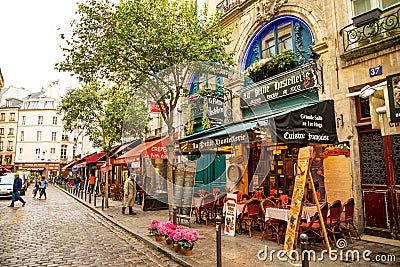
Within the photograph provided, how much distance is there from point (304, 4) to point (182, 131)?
28.6ft

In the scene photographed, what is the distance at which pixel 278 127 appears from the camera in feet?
22.3

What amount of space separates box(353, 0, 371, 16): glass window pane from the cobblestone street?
7.78 meters

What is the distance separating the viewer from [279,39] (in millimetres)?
10977

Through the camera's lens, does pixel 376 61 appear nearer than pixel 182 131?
Yes

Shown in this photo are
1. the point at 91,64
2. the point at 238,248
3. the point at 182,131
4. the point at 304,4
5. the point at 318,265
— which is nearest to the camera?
the point at 318,265

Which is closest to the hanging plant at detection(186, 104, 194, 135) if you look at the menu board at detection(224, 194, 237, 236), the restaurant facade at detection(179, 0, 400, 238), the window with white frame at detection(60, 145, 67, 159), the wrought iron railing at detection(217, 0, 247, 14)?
the restaurant facade at detection(179, 0, 400, 238)

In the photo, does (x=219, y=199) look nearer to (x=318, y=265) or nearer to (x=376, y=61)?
(x=318, y=265)

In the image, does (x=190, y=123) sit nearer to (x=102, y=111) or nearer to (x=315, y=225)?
(x=102, y=111)

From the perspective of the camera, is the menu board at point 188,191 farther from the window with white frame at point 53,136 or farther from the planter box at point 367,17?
the window with white frame at point 53,136

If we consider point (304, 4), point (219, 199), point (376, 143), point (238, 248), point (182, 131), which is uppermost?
point (304, 4)

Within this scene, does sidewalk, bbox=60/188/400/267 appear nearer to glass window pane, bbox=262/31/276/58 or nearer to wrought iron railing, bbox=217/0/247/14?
glass window pane, bbox=262/31/276/58

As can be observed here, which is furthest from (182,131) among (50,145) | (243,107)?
(50,145)

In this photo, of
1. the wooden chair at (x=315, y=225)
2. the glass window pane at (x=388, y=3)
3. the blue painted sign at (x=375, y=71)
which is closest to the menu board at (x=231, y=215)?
the wooden chair at (x=315, y=225)

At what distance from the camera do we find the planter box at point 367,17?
7356 millimetres
